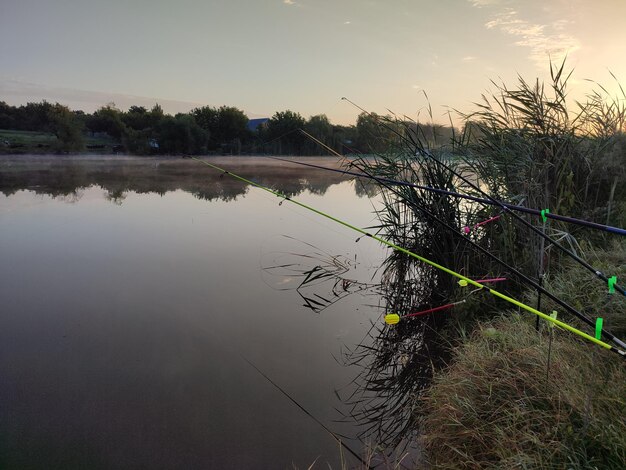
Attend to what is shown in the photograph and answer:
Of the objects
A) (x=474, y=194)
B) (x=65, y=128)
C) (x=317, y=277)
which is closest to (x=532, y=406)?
(x=474, y=194)

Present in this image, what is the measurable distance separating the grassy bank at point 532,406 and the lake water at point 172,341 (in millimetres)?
692

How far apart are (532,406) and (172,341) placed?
3.02 m

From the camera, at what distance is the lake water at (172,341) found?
2.64 m

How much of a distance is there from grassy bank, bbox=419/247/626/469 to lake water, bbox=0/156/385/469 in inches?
27.2

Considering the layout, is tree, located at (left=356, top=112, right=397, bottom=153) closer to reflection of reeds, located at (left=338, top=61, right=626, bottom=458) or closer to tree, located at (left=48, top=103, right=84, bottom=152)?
reflection of reeds, located at (left=338, top=61, right=626, bottom=458)

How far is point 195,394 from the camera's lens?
124 inches

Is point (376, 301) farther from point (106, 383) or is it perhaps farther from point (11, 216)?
point (11, 216)

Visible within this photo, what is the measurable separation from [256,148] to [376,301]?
36.0 m

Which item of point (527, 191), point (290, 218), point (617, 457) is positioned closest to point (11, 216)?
point (290, 218)

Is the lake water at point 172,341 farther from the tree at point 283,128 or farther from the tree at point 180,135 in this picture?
the tree at point 180,135

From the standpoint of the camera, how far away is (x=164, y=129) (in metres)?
34.9

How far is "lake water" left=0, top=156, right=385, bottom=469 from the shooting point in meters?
2.64

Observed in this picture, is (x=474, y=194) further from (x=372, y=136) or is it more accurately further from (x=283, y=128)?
(x=283, y=128)

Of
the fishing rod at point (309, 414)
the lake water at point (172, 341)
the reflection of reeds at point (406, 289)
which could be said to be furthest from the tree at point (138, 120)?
the fishing rod at point (309, 414)
